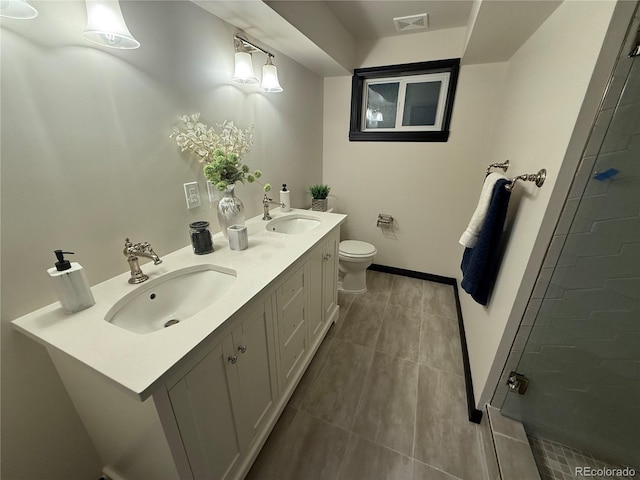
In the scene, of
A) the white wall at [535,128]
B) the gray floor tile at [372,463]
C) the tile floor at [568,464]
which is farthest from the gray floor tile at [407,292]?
the gray floor tile at [372,463]

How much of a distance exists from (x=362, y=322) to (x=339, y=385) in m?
0.63

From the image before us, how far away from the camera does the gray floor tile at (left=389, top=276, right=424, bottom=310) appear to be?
2.34 meters

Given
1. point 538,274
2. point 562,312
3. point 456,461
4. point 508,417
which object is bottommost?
point 456,461

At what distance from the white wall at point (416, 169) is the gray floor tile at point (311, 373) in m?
1.35

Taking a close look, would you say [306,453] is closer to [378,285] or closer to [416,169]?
[378,285]

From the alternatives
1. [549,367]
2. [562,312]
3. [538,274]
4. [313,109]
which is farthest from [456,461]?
[313,109]

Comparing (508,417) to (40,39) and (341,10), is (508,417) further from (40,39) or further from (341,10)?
(341,10)

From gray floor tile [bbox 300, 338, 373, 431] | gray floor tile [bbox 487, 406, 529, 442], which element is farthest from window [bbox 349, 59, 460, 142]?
gray floor tile [bbox 487, 406, 529, 442]

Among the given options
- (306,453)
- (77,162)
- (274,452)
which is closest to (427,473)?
(306,453)

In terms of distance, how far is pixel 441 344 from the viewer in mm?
1861

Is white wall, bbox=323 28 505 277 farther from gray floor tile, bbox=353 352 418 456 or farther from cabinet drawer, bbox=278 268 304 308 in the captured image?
cabinet drawer, bbox=278 268 304 308

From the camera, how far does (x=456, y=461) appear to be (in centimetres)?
118

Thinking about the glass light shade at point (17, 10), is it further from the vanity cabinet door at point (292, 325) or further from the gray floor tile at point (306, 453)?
the gray floor tile at point (306, 453)

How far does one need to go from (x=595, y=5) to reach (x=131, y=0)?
1.59 metres
